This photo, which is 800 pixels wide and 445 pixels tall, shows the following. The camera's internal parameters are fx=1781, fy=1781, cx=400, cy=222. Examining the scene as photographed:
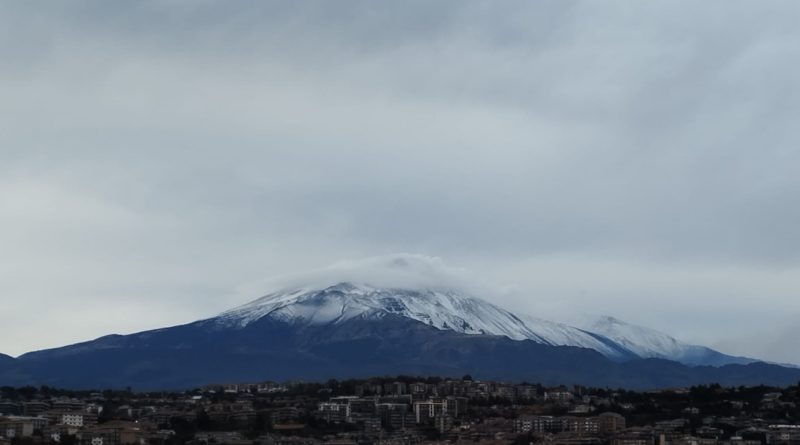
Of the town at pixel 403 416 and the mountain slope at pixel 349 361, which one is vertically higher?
the mountain slope at pixel 349 361

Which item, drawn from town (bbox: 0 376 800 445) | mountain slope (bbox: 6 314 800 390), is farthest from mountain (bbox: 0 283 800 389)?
town (bbox: 0 376 800 445)

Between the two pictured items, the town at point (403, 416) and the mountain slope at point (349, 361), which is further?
A: the mountain slope at point (349, 361)

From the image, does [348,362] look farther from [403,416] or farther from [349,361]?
[403,416]

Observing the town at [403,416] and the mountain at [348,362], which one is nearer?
the town at [403,416]

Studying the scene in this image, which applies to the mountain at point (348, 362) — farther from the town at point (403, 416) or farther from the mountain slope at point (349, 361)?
the town at point (403, 416)

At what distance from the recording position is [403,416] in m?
107

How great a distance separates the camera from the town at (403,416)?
9188 cm

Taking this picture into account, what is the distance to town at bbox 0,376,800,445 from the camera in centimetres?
9188

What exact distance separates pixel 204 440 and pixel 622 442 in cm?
2130

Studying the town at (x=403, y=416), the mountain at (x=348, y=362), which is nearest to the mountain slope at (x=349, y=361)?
the mountain at (x=348, y=362)

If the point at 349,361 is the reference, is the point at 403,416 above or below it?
below

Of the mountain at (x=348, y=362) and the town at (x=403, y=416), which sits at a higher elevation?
the mountain at (x=348, y=362)

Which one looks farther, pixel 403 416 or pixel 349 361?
pixel 349 361

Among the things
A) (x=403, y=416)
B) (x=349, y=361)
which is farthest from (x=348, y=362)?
(x=403, y=416)
